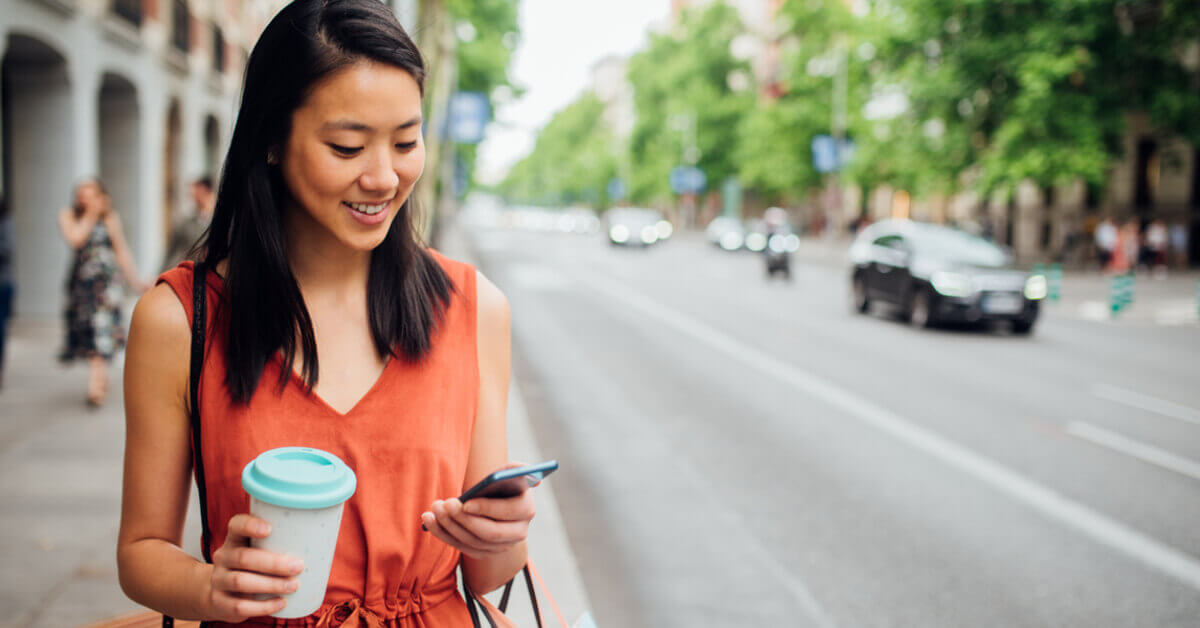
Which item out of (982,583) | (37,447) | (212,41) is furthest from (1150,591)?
(212,41)

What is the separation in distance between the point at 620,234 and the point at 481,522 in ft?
143

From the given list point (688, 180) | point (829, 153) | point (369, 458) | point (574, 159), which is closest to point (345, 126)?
point (369, 458)

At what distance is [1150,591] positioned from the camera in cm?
484

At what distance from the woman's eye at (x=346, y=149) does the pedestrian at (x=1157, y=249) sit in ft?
106

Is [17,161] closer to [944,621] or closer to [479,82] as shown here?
[944,621]

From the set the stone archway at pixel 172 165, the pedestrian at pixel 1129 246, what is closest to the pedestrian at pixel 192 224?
the stone archway at pixel 172 165

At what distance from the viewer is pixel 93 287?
321 inches

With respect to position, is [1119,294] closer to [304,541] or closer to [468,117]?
[468,117]

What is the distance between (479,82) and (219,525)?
37.6 m

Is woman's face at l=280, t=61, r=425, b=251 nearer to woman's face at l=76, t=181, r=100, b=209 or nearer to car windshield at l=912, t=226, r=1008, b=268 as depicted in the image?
woman's face at l=76, t=181, r=100, b=209

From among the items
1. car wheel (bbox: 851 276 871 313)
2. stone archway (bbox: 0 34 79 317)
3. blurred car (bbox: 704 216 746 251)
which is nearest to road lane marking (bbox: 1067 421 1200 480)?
car wheel (bbox: 851 276 871 313)

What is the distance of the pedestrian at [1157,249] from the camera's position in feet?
96.8

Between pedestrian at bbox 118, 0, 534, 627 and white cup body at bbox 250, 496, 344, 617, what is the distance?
0.17 meters

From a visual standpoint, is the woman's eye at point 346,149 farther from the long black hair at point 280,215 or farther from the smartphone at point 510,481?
the smartphone at point 510,481
